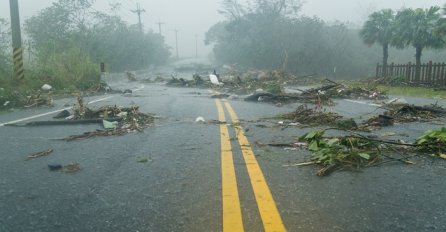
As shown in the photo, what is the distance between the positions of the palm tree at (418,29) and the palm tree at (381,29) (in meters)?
1.79

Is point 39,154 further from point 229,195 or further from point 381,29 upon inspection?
point 381,29

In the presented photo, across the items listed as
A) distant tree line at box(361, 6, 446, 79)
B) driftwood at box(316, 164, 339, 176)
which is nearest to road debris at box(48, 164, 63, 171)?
driftwood at box(316, 164, 339, 176)

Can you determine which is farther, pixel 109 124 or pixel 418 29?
pixel 418 29

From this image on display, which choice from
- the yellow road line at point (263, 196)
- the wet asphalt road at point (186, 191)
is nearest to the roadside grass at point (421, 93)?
the wet asphalt road at point (186, 191)

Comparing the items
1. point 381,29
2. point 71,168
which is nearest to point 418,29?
point 381,29

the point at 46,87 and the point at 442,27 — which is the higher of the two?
the point at 442,27

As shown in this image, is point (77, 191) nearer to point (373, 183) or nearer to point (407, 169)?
point (373, 183)

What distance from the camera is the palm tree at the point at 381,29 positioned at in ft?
114

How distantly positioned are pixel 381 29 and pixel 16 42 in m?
28.6

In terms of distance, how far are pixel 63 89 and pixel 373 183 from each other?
18.6 meters

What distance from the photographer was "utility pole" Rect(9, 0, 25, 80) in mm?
20062

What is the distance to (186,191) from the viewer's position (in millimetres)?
3896

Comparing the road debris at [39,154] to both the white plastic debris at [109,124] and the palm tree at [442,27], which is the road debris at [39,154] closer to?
the white plastic debris at [109,124]

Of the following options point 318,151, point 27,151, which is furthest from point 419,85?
point 27,151
